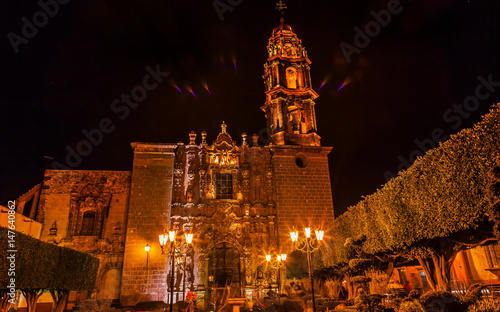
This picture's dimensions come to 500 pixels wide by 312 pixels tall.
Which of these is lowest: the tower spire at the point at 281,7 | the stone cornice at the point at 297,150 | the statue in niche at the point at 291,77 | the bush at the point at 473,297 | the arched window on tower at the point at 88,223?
the bush at the point at 473,297

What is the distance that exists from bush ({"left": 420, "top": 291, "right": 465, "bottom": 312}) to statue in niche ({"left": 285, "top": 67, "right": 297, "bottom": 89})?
20954 mm

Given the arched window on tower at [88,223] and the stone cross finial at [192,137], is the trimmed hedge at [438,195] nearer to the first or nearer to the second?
the stone cross finial at [192,137]

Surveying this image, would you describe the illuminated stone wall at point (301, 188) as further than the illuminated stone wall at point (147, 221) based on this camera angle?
Yes

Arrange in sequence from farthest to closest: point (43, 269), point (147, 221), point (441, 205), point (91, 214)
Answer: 1. point (91, 214)
2. point (147, 221)
3. point (43, 269)
4. point (441, 205)

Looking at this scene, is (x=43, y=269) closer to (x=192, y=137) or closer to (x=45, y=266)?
(x=45, y=266)

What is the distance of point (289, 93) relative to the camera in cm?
2534

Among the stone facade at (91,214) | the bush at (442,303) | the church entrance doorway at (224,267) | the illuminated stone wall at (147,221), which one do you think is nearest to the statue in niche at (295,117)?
the illuminated stone wall at (147,221)

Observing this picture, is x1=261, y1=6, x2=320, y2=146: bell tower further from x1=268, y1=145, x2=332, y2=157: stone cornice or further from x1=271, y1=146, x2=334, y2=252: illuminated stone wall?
x1=271, y1=146, x2=334, y2=252: illuminated stone wall

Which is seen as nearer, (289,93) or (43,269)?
(43,269)

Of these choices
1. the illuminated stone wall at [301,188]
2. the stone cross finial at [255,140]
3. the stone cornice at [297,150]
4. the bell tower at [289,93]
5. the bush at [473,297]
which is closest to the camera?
the bush at [473,297]

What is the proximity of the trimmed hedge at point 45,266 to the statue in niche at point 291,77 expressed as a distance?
61.9 ft

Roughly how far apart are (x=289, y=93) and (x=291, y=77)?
7.08ft

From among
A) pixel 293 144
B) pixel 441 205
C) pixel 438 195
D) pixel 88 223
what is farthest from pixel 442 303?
pixel 88 223

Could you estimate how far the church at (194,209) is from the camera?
797 inches
